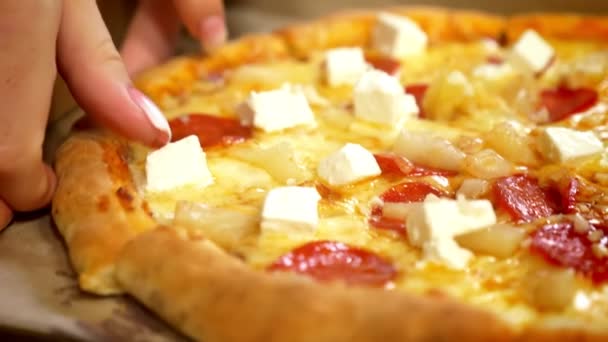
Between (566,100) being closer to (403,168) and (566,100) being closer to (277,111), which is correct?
(403,168)

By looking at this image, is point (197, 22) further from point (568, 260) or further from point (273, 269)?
point (568, 260)

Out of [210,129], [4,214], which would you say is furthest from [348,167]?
[4,214]

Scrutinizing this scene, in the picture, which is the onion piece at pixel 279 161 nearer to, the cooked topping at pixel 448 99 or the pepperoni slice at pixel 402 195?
the pepperoni slice at pixel 402 195

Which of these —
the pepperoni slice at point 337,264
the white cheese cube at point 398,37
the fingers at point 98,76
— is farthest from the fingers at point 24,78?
the white cheese cube at point 398,37

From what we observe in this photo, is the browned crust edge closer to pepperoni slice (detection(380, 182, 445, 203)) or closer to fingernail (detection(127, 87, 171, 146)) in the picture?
fingernail (detection(127, 87, 171, 146))

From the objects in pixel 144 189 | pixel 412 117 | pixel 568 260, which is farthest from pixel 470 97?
pixel 144 189

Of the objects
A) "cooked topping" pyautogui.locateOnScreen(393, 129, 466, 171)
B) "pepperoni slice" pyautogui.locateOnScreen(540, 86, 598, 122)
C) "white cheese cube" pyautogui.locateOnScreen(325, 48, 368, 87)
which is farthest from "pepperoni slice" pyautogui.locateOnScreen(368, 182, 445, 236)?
"white cheese cube" pyautogui.locateOnScreen(325, 48, 368, 87)
